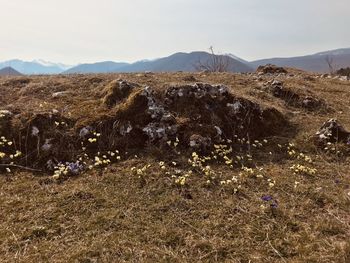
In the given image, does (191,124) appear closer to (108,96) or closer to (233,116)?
(233,116)

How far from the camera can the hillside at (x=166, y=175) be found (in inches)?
260

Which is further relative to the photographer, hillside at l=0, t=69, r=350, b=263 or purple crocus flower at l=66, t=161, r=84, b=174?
purple crocus flower at l=66, t=161, r=84, b=174

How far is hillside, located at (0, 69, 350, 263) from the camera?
6598 millimetres

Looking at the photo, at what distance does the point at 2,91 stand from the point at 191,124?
23.0 feet

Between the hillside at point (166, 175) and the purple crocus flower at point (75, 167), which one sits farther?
the purple crocus flower at point (75, 167)

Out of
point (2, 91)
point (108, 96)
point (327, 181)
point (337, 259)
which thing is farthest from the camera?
point (2, 91)

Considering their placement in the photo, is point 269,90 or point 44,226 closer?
point 44,226

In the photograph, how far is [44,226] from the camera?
712cm

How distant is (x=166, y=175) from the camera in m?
8.91

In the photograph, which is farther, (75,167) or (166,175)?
(75,167)

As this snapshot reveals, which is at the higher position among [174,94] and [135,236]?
[174,94]

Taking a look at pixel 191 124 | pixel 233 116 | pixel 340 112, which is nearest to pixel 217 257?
pixel 191 124

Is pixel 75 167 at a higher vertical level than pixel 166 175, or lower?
higher

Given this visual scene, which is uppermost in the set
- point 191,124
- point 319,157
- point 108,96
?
point 108,96
